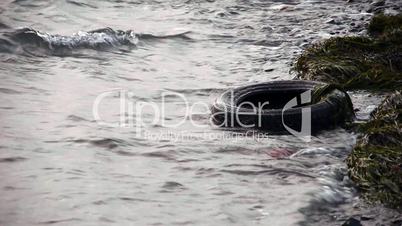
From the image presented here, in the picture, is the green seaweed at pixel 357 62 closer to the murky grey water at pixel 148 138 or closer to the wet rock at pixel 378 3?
the murky grey water at pixel 148 138

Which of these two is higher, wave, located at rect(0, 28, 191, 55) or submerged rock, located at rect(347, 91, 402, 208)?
wave, located at rect(0, 28, 191, 55)

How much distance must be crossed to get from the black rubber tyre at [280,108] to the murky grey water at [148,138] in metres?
0.18

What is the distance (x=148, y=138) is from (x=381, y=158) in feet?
6.66

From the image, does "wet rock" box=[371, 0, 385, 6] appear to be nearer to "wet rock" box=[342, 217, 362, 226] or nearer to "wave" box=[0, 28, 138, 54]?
"wave" box=[0, 28, 138, 54]

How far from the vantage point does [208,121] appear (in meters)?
6.97

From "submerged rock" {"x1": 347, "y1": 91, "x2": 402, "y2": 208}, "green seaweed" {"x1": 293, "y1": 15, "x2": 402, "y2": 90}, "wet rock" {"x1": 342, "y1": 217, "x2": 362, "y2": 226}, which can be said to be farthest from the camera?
"green seaweed" {"x1": 293, "y1": 15, "x2": 402, "y2": 90}

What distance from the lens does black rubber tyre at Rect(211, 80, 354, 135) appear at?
6617 mm

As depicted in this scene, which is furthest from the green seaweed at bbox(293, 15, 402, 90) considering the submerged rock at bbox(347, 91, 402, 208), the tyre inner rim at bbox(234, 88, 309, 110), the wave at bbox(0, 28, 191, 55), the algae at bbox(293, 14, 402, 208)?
the wave at bbox(0, 28, 191, 55)

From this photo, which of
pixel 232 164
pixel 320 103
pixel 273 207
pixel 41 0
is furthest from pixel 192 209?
pixel 41 0

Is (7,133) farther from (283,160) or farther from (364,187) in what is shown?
(364,187)

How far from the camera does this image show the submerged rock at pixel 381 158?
5141 millimetres

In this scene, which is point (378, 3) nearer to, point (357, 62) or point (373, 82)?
point (357, 62)

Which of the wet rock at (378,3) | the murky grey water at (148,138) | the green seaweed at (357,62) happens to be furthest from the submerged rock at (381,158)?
the wet rock at (378,3)

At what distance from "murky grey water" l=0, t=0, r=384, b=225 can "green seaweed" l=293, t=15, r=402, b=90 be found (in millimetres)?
262
